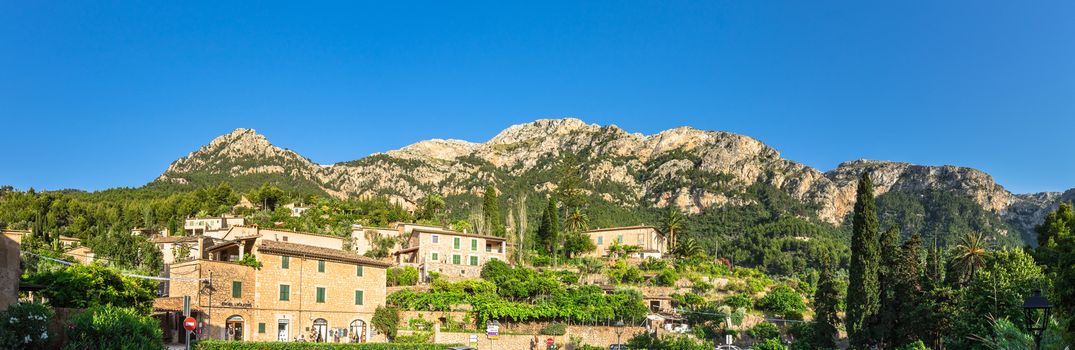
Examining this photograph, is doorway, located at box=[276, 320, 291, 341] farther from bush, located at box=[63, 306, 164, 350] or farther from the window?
bush, located at box=[63, 306, 164, 350]

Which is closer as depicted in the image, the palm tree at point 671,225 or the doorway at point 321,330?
the doorway at point 321,330

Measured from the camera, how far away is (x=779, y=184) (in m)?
157

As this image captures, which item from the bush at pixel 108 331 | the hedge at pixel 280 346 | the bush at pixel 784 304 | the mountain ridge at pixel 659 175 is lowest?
the hedge at pixel 280 346

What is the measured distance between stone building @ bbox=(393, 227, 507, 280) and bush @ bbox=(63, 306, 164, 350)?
34.9 metres

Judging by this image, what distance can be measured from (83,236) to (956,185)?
155412mm

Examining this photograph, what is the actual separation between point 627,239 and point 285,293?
47.9m

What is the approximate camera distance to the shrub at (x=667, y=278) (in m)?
65.2

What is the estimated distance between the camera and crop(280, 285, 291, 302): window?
42844mm

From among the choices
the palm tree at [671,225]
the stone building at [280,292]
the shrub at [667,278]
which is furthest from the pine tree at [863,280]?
the palm tree at [671,225]

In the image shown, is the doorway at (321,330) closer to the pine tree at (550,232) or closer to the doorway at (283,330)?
the doorway at (283,330)

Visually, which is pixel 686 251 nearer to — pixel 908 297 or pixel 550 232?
pixel 550 232

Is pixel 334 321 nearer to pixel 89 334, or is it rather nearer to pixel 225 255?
pixel 225 255

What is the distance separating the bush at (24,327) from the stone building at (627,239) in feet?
204

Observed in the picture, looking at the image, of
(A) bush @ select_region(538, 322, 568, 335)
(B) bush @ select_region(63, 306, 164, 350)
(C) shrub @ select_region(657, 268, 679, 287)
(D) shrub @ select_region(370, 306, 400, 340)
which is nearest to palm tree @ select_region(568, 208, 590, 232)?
(C) shrub @ select_region(657, 268, 679, 287)
